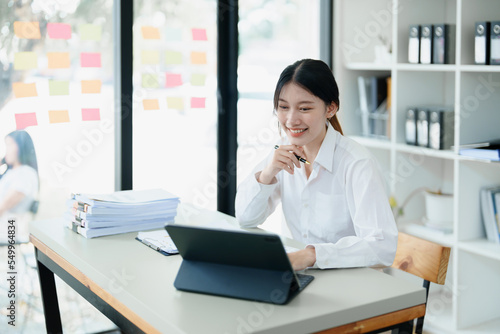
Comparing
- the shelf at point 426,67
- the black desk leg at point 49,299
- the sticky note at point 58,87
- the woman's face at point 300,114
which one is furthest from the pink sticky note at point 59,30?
the shelf at point 426,67

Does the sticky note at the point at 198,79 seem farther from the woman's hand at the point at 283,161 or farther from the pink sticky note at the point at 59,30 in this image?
the woman's hand at the point at 283,161

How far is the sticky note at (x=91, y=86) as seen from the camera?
273cm

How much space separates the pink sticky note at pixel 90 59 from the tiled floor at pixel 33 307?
87 centimetres

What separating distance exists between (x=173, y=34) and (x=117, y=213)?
1280mm

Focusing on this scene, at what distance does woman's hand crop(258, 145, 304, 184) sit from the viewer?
77.2 inches

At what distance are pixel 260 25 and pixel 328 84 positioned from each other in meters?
1.36

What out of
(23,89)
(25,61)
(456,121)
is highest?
(25,61)

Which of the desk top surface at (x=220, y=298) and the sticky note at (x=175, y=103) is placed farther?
the sticky note at (x=175, y=103)

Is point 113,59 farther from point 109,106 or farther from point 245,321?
point 245,321

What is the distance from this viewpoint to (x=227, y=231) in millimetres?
1364

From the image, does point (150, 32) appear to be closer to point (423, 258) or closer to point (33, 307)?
point (33, 307)

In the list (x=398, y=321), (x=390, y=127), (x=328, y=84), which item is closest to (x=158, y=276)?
(x=398, y=321)

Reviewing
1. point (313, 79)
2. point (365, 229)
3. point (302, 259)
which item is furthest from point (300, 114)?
point (302, 259)

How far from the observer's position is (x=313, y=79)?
195cm
